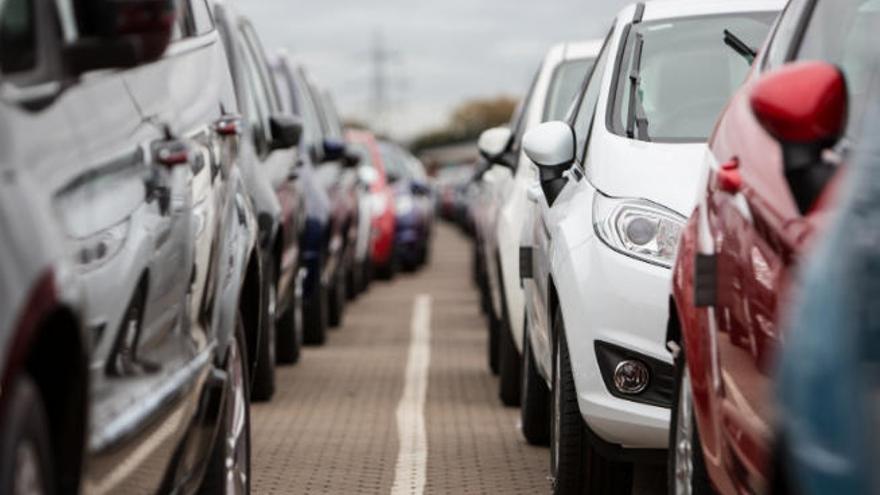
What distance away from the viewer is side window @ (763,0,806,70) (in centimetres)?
612

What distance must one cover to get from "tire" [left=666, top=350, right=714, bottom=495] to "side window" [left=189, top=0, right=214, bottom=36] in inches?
72.8

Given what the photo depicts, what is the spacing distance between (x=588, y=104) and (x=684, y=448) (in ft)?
9.62

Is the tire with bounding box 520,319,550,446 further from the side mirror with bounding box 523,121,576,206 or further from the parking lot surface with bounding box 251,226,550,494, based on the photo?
the side mirror with bounding box 523,121,576,206

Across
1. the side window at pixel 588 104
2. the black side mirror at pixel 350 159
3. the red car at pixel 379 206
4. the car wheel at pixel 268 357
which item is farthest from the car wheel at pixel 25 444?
the red car at pixel 379 206

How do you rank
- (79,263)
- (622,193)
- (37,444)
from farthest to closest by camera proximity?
(622,193)
(79,263)
(37,444)

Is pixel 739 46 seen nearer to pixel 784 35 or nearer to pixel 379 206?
pixel 784 35

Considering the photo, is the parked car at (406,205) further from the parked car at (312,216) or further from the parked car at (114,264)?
the parked car at (114,264)

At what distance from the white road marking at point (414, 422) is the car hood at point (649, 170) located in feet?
4.80

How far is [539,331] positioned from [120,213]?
4.12 metres

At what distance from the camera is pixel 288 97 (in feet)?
51.2

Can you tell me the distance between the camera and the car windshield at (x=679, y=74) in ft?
27.8

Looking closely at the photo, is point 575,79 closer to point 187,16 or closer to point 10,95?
point 187,16

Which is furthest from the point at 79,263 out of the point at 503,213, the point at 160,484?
the point at 503,213

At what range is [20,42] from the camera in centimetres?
472
